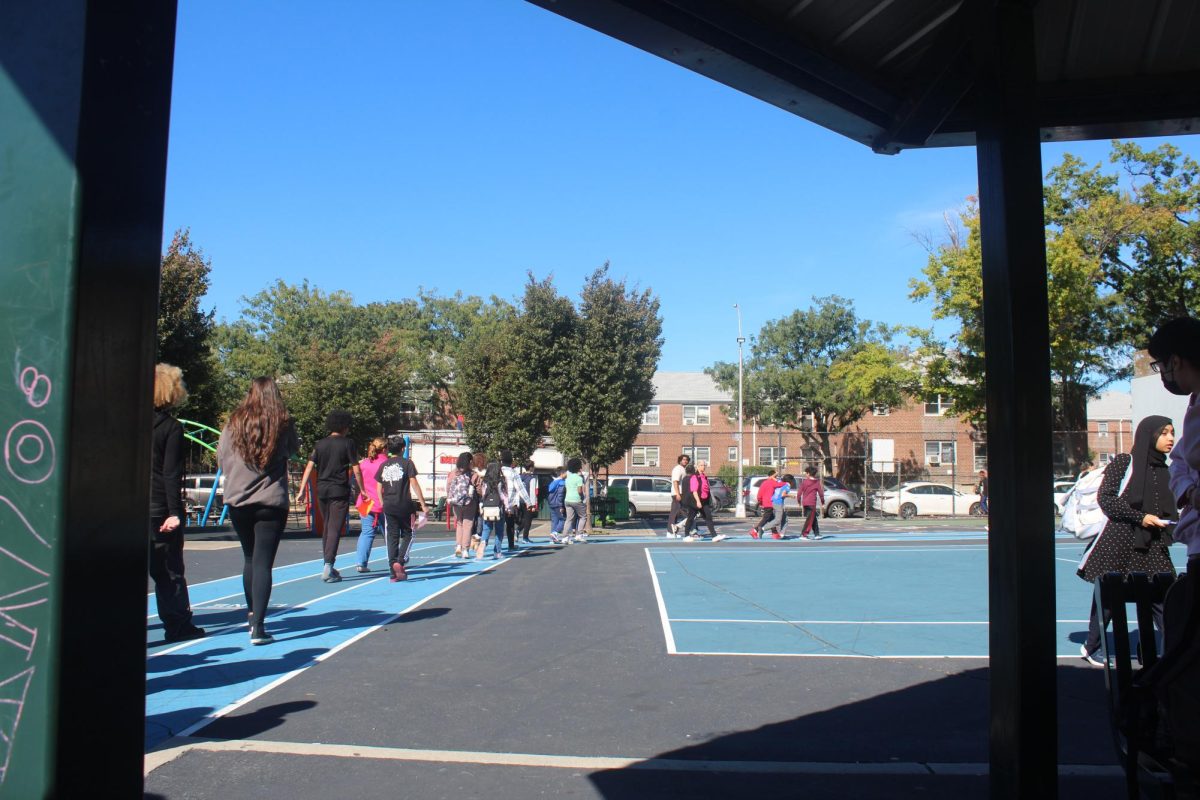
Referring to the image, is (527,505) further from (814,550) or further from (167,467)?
(167,467)

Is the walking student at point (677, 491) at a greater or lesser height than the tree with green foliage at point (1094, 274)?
lesser

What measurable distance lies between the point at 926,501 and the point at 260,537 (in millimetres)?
34882

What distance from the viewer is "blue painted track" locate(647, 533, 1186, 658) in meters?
7.65

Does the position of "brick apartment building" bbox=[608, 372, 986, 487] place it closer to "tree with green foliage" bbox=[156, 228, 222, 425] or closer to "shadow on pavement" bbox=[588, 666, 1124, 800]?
"tree with green foliage" bbox=[156, 228, 222, 425]

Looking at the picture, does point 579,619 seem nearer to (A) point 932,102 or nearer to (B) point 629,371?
(A) point 932,102

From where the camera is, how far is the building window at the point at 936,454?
56.0 metres

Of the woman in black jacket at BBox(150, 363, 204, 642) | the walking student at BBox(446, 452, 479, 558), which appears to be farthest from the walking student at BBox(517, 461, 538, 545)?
the woman in black jacket at BBox(150, 363, 204, 642)

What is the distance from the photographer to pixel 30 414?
2.23 metres

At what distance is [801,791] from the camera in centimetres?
417

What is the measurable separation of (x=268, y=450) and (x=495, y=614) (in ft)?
9.95

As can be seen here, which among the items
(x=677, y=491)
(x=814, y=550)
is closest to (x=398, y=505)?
(x=814, y=550)

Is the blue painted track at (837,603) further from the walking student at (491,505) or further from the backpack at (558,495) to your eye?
the backpack at (558,495)

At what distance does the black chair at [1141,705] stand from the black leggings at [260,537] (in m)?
5.65

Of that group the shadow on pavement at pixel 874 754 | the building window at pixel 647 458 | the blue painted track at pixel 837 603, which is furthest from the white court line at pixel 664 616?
the building window at pixel 647 458
